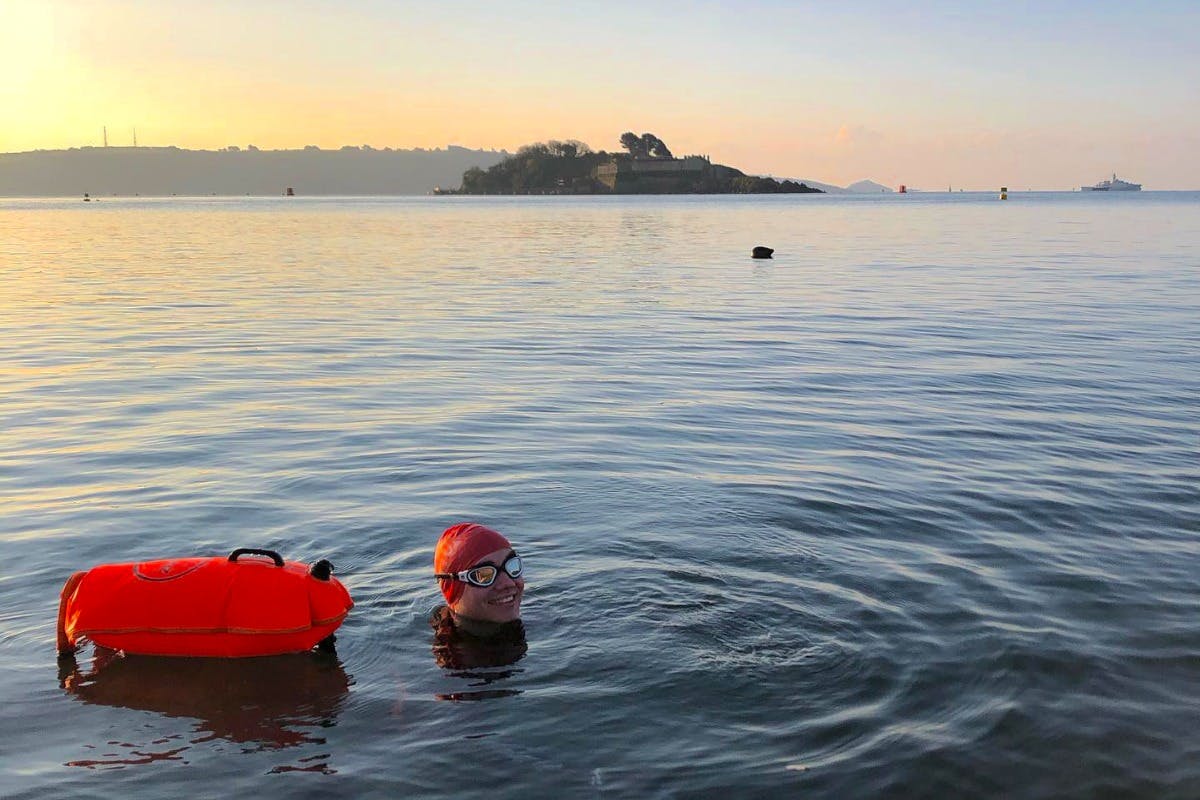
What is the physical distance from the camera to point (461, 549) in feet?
26.7

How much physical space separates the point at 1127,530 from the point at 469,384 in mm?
11164

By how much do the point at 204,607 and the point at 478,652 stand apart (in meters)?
1.89

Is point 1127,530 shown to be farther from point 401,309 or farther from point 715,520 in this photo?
point 401,309

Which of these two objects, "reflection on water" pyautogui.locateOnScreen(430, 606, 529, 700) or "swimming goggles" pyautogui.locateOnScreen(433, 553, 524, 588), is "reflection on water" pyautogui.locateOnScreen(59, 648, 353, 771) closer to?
"reflection on water" pyautogui.locateOnScreen(430, 606, 529, 700)

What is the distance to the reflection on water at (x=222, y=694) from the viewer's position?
21.7 feet

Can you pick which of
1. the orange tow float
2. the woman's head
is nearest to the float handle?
the orange tow float

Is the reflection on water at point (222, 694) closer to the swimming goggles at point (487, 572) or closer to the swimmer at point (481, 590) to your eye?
the swimmer at point (481, 590)

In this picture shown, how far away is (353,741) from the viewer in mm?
6605

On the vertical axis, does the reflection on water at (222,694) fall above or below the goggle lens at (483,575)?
below

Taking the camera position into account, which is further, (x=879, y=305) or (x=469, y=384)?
(x=879, y=305)

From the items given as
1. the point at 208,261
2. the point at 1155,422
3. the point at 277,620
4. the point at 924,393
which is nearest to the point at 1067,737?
the point at 277,620

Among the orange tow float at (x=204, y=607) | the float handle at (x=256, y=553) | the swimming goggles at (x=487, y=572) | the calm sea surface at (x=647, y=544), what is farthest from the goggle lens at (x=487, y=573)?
the float handle at (x=256, y=553)

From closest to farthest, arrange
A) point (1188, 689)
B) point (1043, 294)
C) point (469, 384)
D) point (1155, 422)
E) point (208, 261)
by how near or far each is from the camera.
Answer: point (1188, 689) → point (1155, 422) → point (469, 384) → point (1043, 294) → point (208, 261)

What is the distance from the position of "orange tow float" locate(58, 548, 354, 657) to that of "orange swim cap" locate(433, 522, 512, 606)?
3.11 ft
